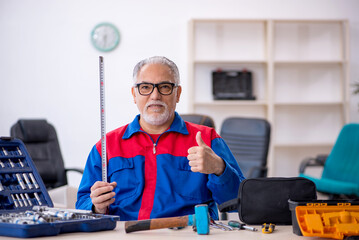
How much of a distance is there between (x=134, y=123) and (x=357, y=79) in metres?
4.37

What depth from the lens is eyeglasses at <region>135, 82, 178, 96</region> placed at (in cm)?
206

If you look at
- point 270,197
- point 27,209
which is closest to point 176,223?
point 270,197

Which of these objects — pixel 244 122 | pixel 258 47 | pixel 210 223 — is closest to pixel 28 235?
pixel 210 223

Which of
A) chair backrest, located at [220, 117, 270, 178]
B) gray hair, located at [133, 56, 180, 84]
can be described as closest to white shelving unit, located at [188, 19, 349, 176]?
chair backrest, located at [220, 117, 270, 178]

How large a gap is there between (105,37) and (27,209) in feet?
13.3

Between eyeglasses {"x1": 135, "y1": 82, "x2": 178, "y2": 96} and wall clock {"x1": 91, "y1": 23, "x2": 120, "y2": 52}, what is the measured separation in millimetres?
3512

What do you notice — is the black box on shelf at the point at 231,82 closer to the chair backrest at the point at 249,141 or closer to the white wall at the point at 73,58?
the white wall at the point at 73,58

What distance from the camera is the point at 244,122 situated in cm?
420

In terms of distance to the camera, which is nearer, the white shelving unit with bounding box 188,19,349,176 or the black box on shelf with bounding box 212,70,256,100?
the black box on shelf with bounding box 212,70,256,100

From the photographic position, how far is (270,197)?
154 cm

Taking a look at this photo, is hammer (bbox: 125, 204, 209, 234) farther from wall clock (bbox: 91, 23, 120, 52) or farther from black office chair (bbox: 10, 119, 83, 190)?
wall clock (bbox: 91, 23, 120, 52)

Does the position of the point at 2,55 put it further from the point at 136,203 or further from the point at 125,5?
the point at 136,203

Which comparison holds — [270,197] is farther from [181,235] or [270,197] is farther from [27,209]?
[27,209]

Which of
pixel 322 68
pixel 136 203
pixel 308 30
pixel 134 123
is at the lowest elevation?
pixel 136 203
